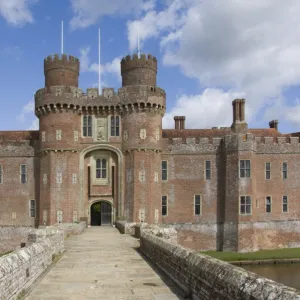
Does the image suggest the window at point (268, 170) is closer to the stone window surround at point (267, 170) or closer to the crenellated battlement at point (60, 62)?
the stone window surround at point (267, 170)

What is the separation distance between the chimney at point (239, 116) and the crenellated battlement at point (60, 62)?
1523cm

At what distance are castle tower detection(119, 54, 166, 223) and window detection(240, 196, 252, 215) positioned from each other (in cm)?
713

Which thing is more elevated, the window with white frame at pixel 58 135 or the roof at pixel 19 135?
the roof at pixel 19 135

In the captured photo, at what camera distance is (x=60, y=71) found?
38.1 metres

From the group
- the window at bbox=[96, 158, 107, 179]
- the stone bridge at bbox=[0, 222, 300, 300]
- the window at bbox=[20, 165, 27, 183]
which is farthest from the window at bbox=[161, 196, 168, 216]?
the stone bridge at bbox=[0, 222, 300, 300]

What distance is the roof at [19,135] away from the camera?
43.2 meters

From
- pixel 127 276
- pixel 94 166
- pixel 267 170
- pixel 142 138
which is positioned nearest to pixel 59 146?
pixel 94 166

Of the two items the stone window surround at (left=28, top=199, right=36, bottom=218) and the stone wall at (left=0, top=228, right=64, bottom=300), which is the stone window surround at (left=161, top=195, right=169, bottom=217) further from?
the stone wall at (left=0, top=228, right=64, bottom=300)

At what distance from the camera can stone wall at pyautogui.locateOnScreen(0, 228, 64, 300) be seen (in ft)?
30.3

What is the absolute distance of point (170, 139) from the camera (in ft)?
131

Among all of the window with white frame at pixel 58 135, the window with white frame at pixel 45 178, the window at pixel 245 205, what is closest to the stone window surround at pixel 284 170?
the window at pixel 245 205

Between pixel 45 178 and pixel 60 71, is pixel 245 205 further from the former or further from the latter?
pixel 60 71

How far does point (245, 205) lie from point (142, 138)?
1057 cm

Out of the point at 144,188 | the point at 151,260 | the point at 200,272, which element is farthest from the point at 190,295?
the point at 144,188
